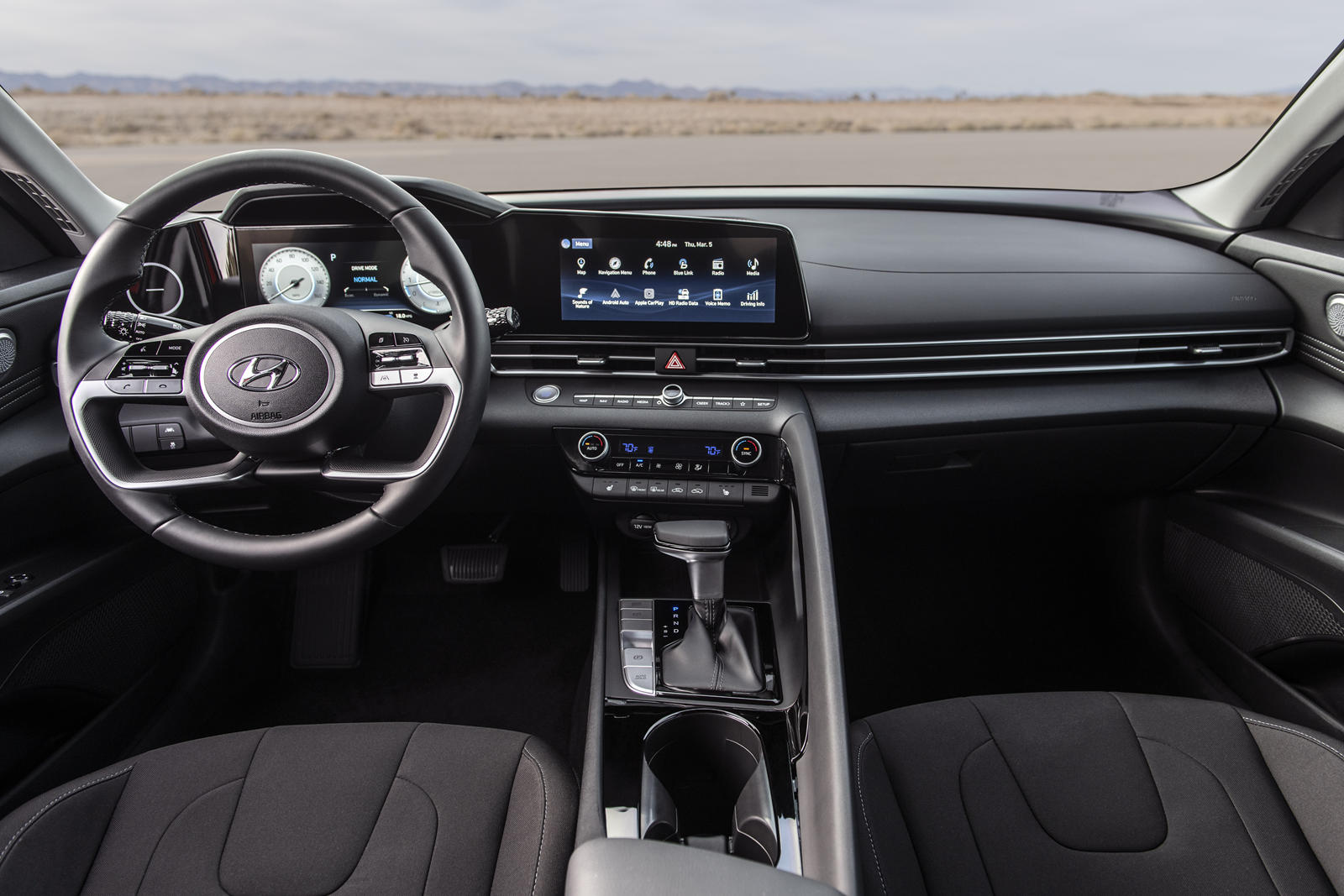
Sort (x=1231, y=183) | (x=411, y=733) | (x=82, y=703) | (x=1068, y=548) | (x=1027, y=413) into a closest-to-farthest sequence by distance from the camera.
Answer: (x=411, y=733) → (x=82, y=703) → (x=1027, y=413) → (x=1231, y=183) → (x=1068, y=548)

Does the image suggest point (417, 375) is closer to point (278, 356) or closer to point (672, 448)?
point (278, 356)

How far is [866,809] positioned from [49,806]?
4.48 feet

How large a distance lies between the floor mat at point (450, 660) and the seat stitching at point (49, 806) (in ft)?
2.60

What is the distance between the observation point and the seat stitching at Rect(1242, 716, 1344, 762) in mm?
1494

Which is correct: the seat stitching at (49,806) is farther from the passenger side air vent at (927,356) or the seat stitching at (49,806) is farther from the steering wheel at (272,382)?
the passenger side air vent at (927,356)

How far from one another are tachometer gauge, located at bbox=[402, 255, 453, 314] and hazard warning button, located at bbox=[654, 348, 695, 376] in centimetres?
46

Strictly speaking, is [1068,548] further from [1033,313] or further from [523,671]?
[523,671]

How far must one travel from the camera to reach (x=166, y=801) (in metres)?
1.42

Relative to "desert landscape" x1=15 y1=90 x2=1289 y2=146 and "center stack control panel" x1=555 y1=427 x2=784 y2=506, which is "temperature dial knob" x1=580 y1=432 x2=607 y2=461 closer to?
"center stack control panel" x1=555 y1=427 x2=784 y2=506

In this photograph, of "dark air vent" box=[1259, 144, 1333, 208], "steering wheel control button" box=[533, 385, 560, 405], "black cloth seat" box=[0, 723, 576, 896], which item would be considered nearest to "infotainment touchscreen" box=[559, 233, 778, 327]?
"steering wheel control button" box=[533, 385, 560, 405]

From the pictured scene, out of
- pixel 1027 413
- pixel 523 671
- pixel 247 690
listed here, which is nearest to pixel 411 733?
pixel 523 671

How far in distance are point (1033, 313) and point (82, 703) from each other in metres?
2.30

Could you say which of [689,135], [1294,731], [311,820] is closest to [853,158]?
[689,135]

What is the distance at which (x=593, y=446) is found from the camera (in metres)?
1.85
